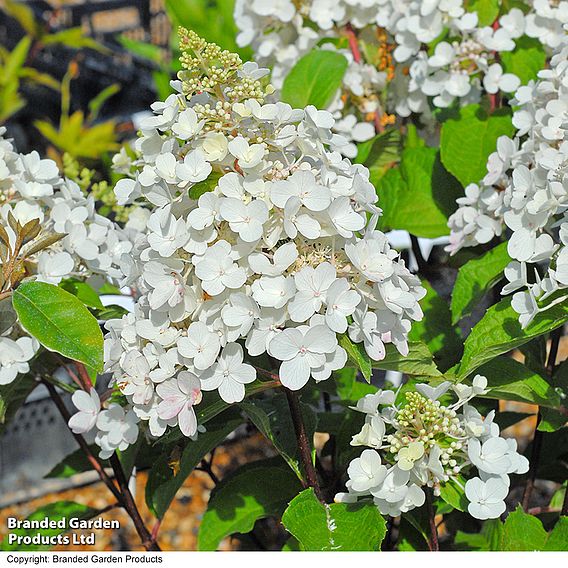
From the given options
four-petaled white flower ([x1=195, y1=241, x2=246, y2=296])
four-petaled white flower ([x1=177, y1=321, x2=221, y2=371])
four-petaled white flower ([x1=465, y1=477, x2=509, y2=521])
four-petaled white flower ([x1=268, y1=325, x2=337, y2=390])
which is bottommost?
four-petaled white flower ([x1=465, y1=477, x2=509, y2=521])

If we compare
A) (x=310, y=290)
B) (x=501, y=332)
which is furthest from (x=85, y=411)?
(x=501, y=332)

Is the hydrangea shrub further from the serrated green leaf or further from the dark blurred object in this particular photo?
the dark blurred object

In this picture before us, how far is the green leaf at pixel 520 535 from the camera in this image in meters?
0.89

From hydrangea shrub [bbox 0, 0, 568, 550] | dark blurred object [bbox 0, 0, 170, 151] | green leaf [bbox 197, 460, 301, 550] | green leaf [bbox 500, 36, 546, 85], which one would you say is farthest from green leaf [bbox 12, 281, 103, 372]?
dark blurred object [bbox 0, 0, 170, 151]

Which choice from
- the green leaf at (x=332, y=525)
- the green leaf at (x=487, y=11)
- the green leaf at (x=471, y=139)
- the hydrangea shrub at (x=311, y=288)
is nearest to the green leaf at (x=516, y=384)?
the hydrangea shrub at (x=311, y=288)

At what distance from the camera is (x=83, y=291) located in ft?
3.28

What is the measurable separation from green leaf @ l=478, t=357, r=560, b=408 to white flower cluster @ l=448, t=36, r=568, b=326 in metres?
0.10

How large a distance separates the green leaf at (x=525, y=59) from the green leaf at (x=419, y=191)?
0.59ft

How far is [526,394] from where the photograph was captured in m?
0.91

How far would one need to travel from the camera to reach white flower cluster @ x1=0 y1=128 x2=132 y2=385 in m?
0.90

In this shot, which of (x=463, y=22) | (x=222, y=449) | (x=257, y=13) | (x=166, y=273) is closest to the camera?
(x=166, y=273)

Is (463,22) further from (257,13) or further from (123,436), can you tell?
(123,436)

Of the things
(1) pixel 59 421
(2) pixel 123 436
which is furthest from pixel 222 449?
(2) pixel 123 436
